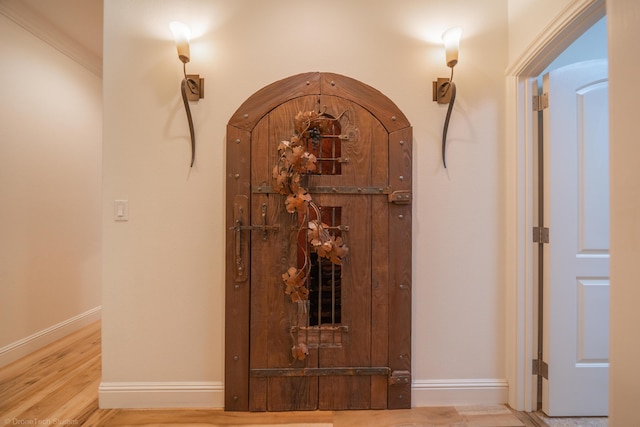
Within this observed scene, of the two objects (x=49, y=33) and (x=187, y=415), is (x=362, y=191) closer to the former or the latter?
(x=187, y=415)

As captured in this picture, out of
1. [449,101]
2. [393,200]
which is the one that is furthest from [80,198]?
[449,101]

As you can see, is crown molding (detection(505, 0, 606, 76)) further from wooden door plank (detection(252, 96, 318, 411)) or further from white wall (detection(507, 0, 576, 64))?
wooden door plank (detection(252, 96, 318, 411))

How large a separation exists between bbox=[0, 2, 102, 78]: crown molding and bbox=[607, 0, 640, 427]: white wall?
3489mm

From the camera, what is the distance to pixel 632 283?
0.86 metres

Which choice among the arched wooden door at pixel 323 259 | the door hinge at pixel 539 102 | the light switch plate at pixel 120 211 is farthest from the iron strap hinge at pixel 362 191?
the door hinge at pixel 539 102

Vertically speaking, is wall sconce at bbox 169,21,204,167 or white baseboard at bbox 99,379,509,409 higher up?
wall sconce at bbox 169,21,204,167

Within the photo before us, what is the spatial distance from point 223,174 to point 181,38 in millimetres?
726

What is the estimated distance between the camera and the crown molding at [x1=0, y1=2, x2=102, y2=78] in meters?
2.02

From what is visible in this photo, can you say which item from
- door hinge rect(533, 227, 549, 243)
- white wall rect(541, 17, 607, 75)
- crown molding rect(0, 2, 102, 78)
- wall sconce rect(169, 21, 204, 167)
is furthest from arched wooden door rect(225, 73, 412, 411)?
crown molding rect(0, 2, 102, 78)

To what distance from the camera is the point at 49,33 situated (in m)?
2.27

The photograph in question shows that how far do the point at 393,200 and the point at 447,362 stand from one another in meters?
1.00

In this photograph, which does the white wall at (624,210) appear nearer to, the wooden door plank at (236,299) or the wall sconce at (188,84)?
the wooden door plank at (236,299)

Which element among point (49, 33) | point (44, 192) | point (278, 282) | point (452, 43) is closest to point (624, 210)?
point (452, 43)

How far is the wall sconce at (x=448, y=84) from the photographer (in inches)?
57.8
